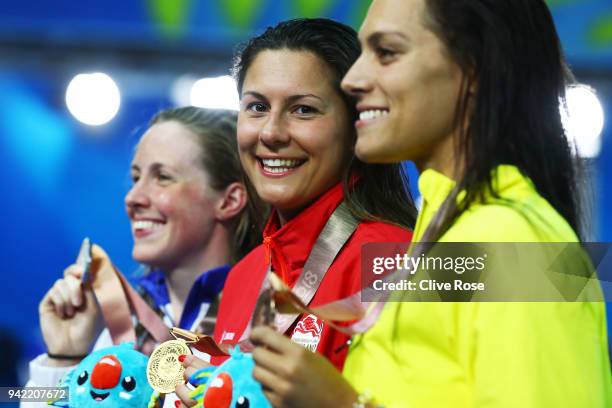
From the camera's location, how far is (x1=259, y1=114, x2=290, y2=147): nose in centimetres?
204

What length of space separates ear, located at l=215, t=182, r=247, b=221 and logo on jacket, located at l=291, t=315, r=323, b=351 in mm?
1085

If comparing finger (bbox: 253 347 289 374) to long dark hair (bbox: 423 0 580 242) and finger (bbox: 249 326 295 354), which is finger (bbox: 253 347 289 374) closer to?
finger (bbox: 249 326 295 354)

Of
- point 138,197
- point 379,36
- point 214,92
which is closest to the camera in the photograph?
point 379,36

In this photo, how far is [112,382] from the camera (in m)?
1.94

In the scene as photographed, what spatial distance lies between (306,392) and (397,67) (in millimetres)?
520

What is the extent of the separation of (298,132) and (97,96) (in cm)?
284

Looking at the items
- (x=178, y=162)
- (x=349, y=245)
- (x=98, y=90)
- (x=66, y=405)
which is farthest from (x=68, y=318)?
(x=98, y=90)

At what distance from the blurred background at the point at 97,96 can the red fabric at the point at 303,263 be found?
6.75 feet

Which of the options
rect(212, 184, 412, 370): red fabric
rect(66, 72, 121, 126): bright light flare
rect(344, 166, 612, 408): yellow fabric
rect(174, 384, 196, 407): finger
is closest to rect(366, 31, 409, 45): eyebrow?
rect(344, 166, 612, 408): yellow fabric

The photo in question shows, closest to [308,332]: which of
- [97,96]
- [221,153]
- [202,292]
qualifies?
[202,292]

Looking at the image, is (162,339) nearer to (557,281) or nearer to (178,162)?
(178,162)

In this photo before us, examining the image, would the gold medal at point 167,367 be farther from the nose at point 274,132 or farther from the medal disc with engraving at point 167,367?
the nose at point 274,132

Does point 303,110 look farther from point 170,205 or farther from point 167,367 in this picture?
point 170,205

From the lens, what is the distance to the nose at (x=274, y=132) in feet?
6.70
